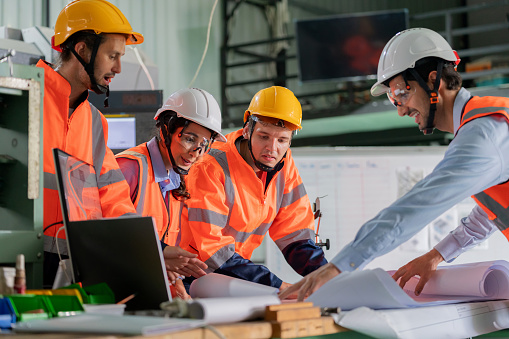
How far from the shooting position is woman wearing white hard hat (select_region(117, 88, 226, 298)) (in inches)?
105

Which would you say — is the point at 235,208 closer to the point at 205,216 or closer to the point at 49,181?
the point at 205,216

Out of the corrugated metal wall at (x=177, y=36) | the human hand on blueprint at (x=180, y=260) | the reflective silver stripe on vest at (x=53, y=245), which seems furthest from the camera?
the corrugated metal wall at (x=177, y=36)

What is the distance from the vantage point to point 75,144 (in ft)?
7.34

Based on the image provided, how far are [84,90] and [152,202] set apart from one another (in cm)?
57

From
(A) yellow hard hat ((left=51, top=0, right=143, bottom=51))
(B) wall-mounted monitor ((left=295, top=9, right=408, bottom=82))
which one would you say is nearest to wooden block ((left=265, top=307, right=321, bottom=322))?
(A) yellow hard hat ((left=51, top=0, right=143, bottom=51))

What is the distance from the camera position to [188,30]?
8492 millimetres

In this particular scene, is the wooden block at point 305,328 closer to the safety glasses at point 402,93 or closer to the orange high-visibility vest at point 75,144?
the orange high-visibility vest at point 75,144

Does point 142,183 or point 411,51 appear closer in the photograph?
point 411,51

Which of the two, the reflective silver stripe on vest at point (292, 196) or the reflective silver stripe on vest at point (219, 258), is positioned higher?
the reflective silver stripe on vest at point (292, 196)

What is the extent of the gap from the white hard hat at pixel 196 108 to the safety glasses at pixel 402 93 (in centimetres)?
91

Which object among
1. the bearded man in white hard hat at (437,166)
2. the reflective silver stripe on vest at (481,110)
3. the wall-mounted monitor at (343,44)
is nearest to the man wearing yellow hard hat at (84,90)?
the bearded man in white hard hat at (437,166)

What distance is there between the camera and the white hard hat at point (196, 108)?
9.51ft

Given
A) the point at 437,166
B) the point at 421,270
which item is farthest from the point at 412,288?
the point at 437,166

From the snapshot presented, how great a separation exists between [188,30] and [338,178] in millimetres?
4376
